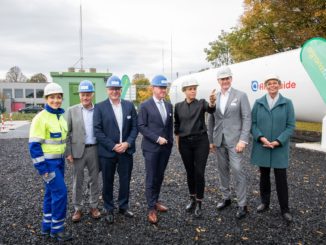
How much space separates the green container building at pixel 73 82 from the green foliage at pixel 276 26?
31.0ft

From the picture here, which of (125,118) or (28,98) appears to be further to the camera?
(28,98)

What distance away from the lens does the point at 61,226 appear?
13.0 feet

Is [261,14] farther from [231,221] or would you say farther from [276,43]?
[231,221]

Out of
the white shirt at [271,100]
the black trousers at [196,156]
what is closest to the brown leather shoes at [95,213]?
the black trousers at [196,156]

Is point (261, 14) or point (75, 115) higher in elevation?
point (261, 14)

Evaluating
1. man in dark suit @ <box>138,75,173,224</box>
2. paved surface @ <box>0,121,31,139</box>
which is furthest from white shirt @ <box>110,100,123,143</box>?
paved surface @ <box>0,121,31,139</box>

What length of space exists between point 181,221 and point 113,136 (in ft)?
5.18

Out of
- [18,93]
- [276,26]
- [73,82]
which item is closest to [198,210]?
[73,82]

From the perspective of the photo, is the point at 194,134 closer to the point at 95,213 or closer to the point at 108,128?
the point at 108,128

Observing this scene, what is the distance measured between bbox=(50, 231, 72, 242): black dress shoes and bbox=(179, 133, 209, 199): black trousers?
1.96m

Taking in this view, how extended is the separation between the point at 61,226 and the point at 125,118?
1.68 metres

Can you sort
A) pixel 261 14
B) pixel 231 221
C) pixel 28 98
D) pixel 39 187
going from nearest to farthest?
pixel 231 221, pixel 39 187, pixel 261 14, pixel 28 98

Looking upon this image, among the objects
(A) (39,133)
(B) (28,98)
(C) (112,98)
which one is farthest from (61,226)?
(B) (28,98)

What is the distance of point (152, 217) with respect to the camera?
4.52 metres
